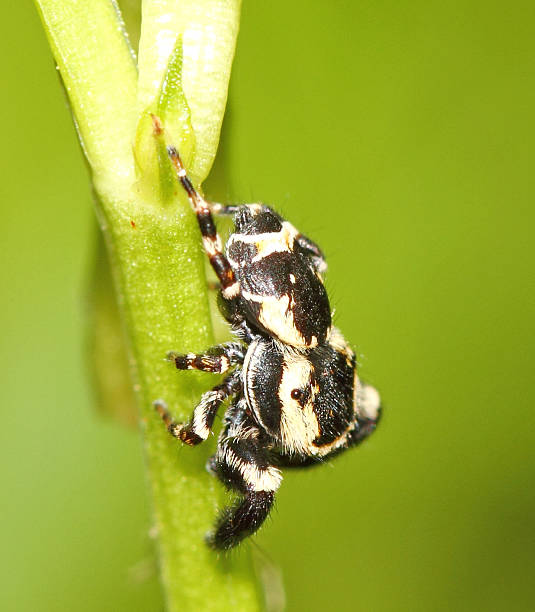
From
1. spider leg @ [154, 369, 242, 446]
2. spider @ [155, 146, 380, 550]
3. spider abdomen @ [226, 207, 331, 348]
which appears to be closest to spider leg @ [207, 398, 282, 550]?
spider @ [155, 146, 380, 550]

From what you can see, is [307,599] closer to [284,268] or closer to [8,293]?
[8,293]

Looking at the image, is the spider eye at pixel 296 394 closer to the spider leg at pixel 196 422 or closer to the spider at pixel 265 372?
the spider at pixel 265 372

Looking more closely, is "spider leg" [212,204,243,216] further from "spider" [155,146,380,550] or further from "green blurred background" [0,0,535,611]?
"green blurred background" [0,0,535,611]

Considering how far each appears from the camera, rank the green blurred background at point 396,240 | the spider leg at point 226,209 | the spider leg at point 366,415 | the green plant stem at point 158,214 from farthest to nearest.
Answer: the green blurred background at point 396,240, the spider leg at point 366,415, the spider leg at point 226,209, the green plant stem at point 158,214

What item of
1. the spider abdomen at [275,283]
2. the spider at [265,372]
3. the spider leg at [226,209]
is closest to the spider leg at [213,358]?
the spider at [265,372]

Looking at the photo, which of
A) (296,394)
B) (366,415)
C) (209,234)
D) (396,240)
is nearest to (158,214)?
(209,234)

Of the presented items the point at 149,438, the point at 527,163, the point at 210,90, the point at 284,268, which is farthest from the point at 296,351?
the point at 527,163
